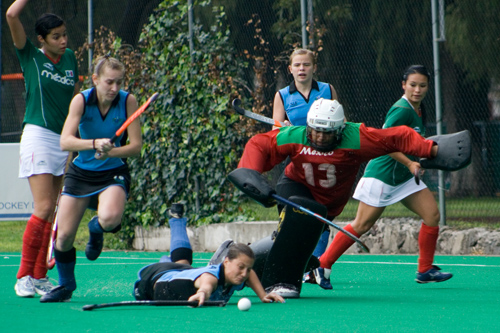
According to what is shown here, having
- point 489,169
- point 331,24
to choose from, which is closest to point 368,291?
point 489,169

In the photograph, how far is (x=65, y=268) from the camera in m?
5.82

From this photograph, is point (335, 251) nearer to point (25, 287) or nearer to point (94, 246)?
point (94, 246)

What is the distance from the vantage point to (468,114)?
9484mm

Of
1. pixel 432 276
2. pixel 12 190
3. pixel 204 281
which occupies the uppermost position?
pixel 12 190

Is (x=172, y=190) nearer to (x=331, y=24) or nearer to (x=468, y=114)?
(x=331, y=24)

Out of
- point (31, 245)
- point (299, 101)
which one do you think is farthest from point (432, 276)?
point (31, 245)

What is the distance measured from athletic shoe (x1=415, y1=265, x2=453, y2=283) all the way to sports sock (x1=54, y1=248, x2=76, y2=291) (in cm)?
274

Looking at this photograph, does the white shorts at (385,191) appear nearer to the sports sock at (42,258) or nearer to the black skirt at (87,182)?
the black skirt at (87,182)

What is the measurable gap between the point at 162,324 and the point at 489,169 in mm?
5708

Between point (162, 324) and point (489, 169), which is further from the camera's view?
point (489, 169)

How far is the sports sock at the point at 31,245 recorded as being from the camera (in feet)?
20.1

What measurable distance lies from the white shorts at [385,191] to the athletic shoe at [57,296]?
2592 mm

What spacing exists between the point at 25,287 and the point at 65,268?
414 mm

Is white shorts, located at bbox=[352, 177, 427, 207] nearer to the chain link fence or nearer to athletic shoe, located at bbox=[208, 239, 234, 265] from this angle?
athletic shoe, located at bbox=[208, 239, 234, 265]
